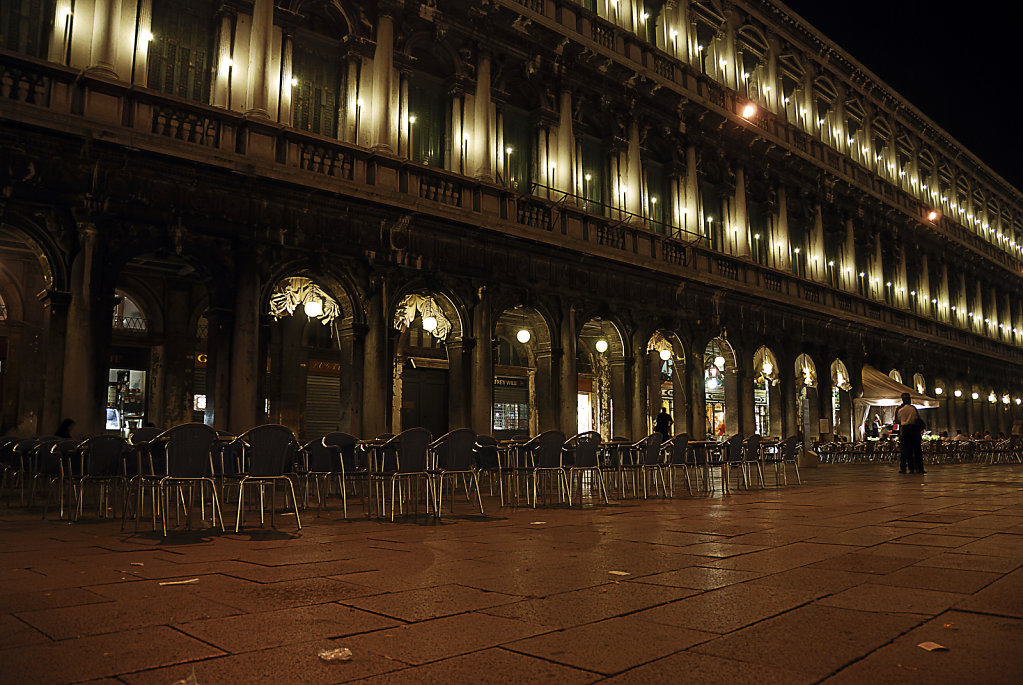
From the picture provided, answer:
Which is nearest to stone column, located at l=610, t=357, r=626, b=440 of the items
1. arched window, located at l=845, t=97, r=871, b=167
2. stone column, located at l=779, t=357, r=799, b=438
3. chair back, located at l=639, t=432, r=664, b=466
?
stone column, located at l=779, t=357, r=799, b=438

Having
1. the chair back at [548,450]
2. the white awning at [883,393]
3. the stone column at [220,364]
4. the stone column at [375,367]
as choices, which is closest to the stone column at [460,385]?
the stone column at [375,367]

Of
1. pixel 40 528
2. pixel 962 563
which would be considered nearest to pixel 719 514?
pixel 962 563

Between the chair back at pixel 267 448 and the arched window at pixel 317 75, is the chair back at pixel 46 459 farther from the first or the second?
the arched window at pixel 317 75

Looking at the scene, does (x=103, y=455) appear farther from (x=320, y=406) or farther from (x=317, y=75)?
(x=317, y=75)

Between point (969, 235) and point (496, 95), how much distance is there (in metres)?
30.8

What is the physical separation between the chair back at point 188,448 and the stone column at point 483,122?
394 inches

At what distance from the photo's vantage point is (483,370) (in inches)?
618

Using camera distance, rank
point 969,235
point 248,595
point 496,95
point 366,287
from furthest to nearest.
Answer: point 969,235 → point 496,95 → point 366,287 → point 248,595

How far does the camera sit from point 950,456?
26.3 metres

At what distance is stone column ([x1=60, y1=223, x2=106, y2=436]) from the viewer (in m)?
10.9

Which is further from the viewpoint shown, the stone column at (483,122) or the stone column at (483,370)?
the stone column at (483,122)

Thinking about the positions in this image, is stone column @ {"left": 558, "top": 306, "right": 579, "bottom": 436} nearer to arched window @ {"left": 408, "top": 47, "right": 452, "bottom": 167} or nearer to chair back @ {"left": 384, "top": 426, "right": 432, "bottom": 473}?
arched window @ {"left": 408, "top": 47, "right": 452, "bottom": 167}

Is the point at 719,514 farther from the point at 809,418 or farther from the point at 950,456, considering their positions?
the point at 950,456

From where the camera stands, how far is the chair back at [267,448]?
7.17m
